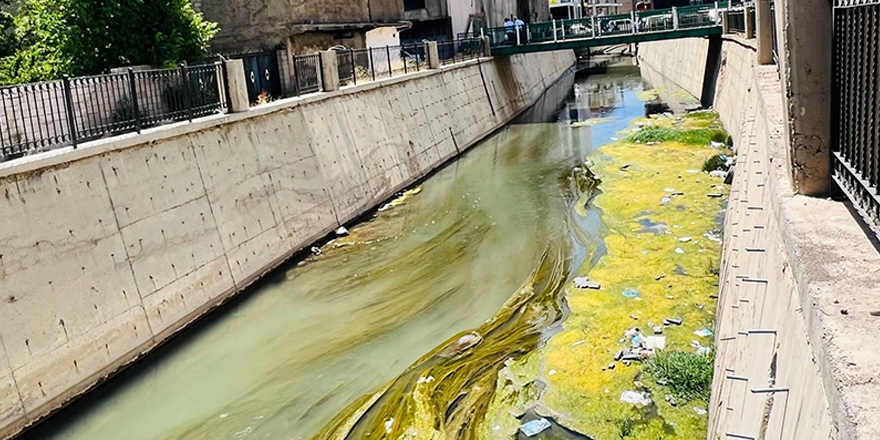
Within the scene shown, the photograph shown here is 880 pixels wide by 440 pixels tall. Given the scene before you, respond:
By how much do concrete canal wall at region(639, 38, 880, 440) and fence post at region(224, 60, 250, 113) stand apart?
366 inches

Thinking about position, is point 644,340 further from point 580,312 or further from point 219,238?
point 219,238

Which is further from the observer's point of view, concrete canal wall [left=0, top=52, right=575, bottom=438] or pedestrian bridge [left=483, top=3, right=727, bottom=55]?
pedestrian bridge [left=483, top=3, right=727, bottom=55]

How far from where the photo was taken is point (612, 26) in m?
31.0

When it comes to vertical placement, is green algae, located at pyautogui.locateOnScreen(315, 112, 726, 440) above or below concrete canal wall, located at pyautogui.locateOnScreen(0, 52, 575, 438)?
below

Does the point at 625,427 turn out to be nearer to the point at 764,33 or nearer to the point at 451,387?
the point at 451,387

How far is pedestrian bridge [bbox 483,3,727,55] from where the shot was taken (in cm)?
2941

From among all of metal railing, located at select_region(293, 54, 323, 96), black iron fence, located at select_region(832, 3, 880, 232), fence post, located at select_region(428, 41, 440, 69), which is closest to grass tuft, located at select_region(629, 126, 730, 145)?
fence post, located at select_region(428, 41, 440, 69)

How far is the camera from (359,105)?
18.3m

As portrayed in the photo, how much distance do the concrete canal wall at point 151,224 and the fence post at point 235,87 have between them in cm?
27

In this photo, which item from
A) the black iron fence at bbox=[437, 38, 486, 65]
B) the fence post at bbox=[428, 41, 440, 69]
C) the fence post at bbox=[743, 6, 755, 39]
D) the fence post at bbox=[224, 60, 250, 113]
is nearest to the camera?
the fence post at bbox=[224, 60, 250, 113]

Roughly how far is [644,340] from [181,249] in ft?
21.5

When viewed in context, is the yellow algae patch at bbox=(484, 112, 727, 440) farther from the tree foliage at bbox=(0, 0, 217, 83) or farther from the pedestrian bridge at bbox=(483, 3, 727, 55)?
the pedestrian bridge at bbox=(483, 3, 727, 55)

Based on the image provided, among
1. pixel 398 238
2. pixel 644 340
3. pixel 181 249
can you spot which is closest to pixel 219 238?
pixel 181 249

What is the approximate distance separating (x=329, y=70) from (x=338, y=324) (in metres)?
8.40
